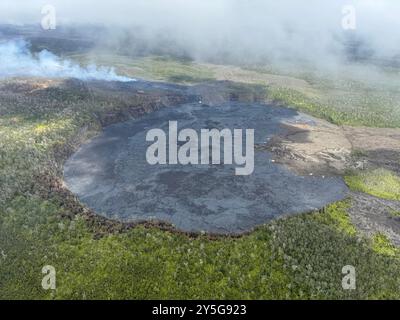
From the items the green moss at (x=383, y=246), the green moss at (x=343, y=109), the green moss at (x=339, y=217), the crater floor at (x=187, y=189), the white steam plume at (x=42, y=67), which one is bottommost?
the green moss at (x=383, y=246)

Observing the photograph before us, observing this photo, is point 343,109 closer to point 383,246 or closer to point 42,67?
point 383,246

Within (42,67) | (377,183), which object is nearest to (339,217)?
(377,183)

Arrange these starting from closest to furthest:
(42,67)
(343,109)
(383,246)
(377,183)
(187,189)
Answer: (383,246) → (187,189) → (377,183) → (343,109) → (42,67)

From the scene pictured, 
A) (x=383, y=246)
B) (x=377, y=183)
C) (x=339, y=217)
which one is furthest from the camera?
(x=377, y=183)

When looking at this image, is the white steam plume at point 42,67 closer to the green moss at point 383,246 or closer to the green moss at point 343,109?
the green moss at point 343,109

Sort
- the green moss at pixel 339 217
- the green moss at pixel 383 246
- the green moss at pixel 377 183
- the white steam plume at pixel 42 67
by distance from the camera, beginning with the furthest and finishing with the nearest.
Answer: the white steam plume at pixel 42 67, the green moss at pixel 377 183, the green moss at pixel 339 217, the green moss at pixel 383 246

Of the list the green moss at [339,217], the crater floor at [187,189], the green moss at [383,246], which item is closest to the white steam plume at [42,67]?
the crater floor at [187,189]
